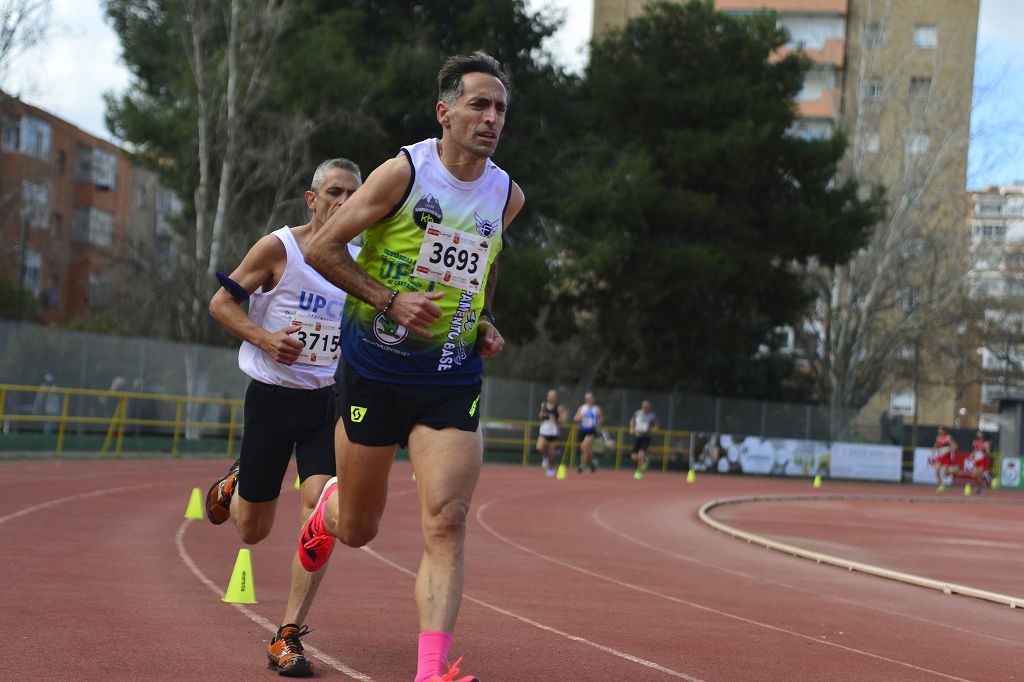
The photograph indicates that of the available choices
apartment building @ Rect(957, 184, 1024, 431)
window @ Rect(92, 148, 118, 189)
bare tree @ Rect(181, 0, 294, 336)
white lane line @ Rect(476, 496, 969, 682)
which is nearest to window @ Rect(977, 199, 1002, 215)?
apartment building @ Rect(957, 184, 1024, 431)

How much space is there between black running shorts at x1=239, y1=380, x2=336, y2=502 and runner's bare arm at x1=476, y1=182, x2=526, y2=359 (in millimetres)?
1349

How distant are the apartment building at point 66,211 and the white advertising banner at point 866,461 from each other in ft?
95.6

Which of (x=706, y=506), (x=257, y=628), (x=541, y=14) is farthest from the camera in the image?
(x=541, y=14)

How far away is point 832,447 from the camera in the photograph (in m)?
42.8

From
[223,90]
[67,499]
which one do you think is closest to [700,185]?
[223,90]

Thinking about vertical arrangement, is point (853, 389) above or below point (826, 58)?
below

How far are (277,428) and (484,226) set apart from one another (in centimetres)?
182

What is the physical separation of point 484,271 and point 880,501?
2756cm

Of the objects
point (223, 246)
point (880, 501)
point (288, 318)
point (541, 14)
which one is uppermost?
point (541, 14)

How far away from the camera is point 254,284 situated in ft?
20.7

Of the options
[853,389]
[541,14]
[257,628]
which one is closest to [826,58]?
[853,389]

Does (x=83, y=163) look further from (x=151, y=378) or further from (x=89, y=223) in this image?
(x=151, y=378)

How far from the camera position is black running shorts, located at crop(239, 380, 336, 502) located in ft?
20.6

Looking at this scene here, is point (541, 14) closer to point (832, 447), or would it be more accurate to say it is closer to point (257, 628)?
point (832, 447)
